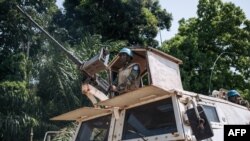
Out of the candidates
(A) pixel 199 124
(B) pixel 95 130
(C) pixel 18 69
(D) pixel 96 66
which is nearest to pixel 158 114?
(A) pixel 199 124

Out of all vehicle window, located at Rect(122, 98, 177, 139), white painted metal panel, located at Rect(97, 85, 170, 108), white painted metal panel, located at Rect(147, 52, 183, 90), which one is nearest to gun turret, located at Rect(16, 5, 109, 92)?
white painted metal panel, located at Rect(147, 52, 183, 90)

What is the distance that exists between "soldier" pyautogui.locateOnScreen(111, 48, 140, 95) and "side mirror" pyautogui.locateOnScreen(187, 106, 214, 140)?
1654 millimetres

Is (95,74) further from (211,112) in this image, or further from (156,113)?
(211,112)

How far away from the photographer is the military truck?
439cm

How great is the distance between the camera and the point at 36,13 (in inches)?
877

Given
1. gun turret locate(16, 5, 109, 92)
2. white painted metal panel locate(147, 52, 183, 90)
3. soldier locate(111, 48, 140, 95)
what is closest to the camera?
white painted metal panel locate(147, 52, 183, 90)

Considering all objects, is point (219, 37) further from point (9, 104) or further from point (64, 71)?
point (9, 104)

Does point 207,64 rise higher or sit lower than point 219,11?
lower

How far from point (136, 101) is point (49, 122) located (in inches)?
450

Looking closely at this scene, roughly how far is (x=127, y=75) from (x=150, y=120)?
4.24ft

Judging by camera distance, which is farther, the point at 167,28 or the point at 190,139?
the point at 167,28

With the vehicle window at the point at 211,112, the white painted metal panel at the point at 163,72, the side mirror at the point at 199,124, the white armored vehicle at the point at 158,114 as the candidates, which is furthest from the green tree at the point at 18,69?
the side mirror at the point at 199,124

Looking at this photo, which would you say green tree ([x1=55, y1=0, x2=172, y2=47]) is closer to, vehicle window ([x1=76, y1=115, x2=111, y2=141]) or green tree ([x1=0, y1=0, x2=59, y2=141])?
green tree ([x1=0, y1=0, x2=59, y2=141])

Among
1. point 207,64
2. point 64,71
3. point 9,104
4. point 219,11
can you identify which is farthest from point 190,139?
point 219,11
